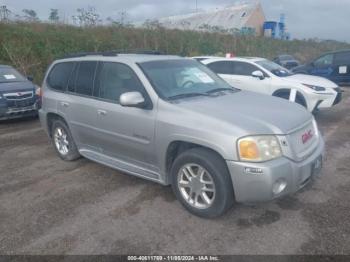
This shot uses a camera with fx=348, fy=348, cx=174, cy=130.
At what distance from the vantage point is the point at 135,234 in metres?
3.51

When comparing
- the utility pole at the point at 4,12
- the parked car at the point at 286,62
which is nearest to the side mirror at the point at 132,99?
the utility pole at the point at 4,12

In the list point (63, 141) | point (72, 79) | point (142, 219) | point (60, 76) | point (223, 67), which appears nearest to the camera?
point (142, 219)

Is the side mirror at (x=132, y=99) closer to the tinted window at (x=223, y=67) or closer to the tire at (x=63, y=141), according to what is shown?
the tire at (x=63, y=141)

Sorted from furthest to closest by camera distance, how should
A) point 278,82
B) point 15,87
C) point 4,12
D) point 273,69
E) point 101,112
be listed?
1. point 4,12
2. point 273,69
3. point 15,87
4. point 278,82
5. point 101,112

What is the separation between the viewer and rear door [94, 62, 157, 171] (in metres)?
4.11

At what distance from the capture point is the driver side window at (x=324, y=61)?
14281mm

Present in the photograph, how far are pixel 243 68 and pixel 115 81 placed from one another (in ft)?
19.0

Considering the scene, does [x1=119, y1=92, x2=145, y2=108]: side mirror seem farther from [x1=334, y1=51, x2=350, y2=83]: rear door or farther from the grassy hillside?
[x1=334, y1=51, x2=350, y2=83]: rear door

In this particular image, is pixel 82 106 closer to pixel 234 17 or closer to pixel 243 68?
pixel 243 68

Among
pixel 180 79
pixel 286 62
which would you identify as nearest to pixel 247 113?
pixel 180 79

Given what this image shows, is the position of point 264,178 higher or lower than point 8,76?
lower

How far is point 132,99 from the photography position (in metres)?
3.91

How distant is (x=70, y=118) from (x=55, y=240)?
2285mm

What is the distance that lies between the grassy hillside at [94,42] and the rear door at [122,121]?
35.3ft
